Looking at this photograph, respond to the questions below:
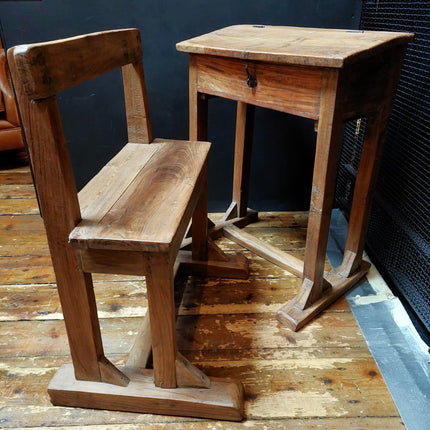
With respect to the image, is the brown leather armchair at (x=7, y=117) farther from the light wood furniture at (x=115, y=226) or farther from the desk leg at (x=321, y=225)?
the desk leg at (x=321, y=225)

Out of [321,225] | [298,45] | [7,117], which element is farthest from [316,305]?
[7,117]

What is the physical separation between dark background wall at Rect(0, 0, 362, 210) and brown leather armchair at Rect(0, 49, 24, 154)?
1.02 metres

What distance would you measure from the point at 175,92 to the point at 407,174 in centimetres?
97

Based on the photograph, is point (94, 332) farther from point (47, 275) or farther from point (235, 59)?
point (235, 59)

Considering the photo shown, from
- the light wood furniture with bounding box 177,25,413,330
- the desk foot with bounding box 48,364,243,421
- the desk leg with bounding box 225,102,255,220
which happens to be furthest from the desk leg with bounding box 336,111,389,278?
the desk foot with bounding box 48,364,243,421

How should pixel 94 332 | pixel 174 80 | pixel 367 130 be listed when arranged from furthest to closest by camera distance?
pixel 174 80
pixel 367 130
pixel 94 332

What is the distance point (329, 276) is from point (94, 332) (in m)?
0.86

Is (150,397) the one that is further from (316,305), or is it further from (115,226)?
(316,305)

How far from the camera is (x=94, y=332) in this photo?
39.3 inches

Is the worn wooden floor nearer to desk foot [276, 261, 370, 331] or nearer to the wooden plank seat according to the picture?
desk foot [276, 261, 370, 331]

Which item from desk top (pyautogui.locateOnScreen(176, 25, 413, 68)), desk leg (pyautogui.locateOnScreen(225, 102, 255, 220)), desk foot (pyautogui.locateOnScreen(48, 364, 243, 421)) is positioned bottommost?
desk foot (pyautogui.locateOnScreen(48, 364, 243, 421))

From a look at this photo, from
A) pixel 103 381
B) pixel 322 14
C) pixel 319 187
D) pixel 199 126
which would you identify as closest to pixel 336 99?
pixel 319 187

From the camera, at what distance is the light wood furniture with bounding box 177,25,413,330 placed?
1.07 meters

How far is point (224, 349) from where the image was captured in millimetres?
1244
